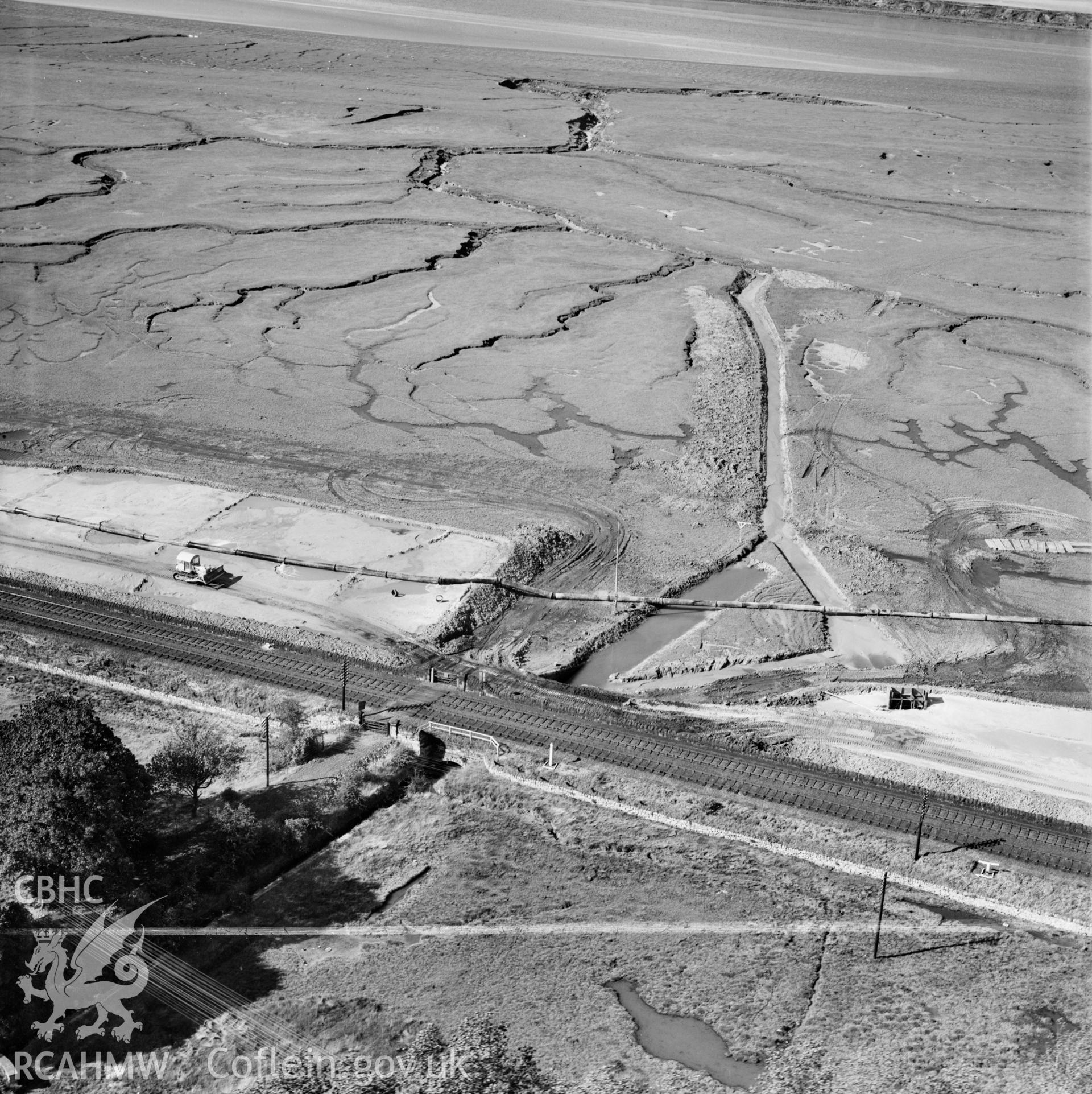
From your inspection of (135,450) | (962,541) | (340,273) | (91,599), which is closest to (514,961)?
(91,599)

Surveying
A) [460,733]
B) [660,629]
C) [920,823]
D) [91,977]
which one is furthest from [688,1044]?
[660,629]

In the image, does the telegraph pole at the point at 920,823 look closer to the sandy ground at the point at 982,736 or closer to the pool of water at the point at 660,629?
the sandy ground at the point at 982,736

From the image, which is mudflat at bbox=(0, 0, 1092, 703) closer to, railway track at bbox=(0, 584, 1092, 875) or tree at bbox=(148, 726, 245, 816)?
railway track at bbox=(0, 584, 1092, 875)

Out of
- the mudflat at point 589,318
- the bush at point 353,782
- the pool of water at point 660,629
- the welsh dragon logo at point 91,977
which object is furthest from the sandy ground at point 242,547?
the welsh dragon logo at point 91,977

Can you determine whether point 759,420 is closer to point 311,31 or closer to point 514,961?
point 514,961

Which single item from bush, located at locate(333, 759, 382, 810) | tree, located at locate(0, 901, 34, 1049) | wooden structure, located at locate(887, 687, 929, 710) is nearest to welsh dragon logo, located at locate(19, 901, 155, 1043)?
tree, located at locate(0, 901, 34, 1049)

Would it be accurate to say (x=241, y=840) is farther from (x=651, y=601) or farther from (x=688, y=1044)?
(x=651, y=601)
